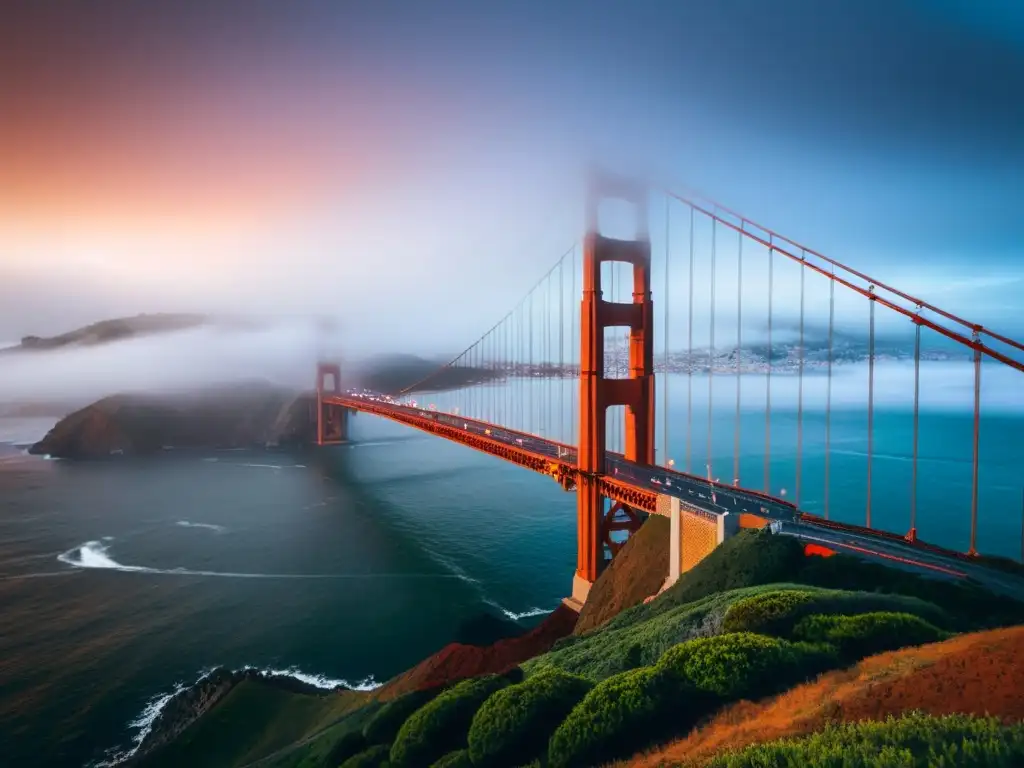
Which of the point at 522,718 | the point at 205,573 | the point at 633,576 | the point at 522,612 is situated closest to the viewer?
the point at 522,718

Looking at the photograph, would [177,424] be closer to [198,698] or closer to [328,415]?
[328,415]

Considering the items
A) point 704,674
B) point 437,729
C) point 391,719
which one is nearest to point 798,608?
point 704,674

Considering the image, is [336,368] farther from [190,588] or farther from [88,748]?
[88,748]

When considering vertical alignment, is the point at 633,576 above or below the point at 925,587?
below

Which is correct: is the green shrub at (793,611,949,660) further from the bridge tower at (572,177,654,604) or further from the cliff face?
the cliff face

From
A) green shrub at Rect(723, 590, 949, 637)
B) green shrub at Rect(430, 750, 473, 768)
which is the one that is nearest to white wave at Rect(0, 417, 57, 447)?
green shrub at Rect(430, 750, 473, 768)

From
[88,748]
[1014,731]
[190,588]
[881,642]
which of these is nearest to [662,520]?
[881,642]
